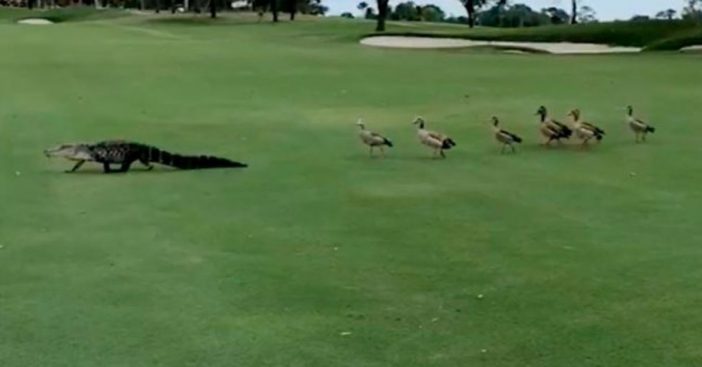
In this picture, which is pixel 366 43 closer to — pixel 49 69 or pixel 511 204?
pixel 49 69

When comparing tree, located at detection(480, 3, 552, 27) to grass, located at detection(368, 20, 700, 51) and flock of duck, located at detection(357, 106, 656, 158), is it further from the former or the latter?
flock of duck, located at detection(357, 106, 656, 158)

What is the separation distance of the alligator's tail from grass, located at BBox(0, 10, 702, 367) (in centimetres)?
14

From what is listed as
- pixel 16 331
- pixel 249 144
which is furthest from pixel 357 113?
pixel 16 331

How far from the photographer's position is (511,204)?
10117mm

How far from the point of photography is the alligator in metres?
12.2

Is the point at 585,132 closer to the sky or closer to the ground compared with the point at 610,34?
closer to the sky

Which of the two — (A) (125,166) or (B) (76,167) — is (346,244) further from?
(B) (76,167)

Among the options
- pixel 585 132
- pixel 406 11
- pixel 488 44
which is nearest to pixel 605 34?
pixel 488 44

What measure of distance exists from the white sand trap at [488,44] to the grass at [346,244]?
17329mm

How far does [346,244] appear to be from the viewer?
338 inches

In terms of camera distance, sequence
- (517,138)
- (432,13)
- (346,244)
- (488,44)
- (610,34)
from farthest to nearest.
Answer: (432,13)
(610,34)
(488,44)
(517,138)
(346,244)

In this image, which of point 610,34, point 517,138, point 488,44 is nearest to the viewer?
point 517,138

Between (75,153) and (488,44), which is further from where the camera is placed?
(488,44)

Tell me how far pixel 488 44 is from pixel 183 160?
85.9ft
